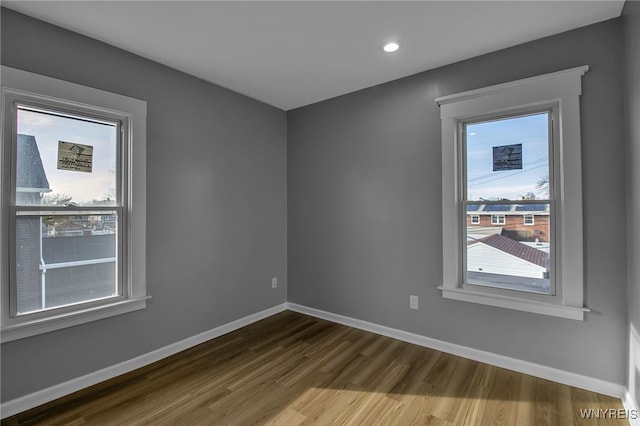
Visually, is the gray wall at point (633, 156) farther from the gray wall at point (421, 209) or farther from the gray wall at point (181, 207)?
A: the gray wall at point (181, 207)

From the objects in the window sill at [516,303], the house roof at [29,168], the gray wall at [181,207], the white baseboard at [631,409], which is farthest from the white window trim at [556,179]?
the house roof at [29,168]

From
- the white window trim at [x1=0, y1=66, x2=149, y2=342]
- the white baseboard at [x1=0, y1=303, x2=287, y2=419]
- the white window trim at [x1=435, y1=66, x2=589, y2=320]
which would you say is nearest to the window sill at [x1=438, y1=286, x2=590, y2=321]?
the white window trim at [x1=435, y1=66, x2=589, y2=320]

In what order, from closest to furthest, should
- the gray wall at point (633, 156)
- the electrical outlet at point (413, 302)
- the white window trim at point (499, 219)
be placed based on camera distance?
the gray wall at point (633, 156) → the white window trim at point (499, 219) → the electrical outlet at point (413, 302)

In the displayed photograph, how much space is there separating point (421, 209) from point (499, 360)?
139 cm

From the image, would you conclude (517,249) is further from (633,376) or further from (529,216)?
(633,376)

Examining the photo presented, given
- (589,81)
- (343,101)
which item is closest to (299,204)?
(343,101)

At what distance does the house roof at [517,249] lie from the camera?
2.46 metres

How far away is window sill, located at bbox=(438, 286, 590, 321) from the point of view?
7.42ft

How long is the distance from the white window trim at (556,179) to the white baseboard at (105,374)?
2.28 meters

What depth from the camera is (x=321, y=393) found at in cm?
224

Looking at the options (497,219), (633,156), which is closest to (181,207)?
(497,219)

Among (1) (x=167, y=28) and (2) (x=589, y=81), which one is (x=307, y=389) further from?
(2) (x=589, y=81)

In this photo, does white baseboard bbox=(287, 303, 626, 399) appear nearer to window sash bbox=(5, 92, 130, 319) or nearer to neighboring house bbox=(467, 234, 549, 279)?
neighboring house bbox=(467, 234, 549, 279)

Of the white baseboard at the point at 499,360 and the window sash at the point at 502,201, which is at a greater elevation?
the window sash at the point at 502,201
